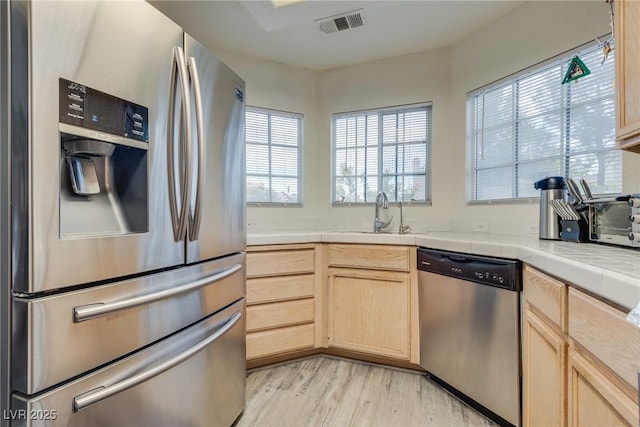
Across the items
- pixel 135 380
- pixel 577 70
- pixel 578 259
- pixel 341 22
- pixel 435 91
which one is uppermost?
pixel 341 22

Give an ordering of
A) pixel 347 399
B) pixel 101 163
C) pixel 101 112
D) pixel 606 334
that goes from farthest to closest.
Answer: pixel 347 399 < pixel 101 163 < pixel 101 112 < pixel 606 334

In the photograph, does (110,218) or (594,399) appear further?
(110,218)

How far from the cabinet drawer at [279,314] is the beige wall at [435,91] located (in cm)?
84

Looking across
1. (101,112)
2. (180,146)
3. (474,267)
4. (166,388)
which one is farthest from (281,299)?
(101,112)

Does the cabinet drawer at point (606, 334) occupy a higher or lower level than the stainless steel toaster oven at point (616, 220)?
lower

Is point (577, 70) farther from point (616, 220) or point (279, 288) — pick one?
point (279, 288)

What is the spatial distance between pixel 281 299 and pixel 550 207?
167 centimetres

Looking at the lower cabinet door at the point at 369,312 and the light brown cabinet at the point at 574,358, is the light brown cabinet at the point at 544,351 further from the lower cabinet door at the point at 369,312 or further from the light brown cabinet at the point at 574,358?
the lower cabinet door at the point at 369,312

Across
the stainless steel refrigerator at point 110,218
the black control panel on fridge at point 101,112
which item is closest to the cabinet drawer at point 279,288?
the stainless steel refrigerator at point 110,218

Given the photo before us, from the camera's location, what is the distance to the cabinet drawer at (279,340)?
2.10 metres

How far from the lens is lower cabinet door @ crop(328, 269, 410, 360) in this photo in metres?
2.14

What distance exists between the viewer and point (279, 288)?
7.18 feet

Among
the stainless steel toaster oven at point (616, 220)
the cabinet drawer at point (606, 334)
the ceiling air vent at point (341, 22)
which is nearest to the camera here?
the cabinet drawer at point (606, 334)

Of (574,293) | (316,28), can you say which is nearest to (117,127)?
(574,293)
